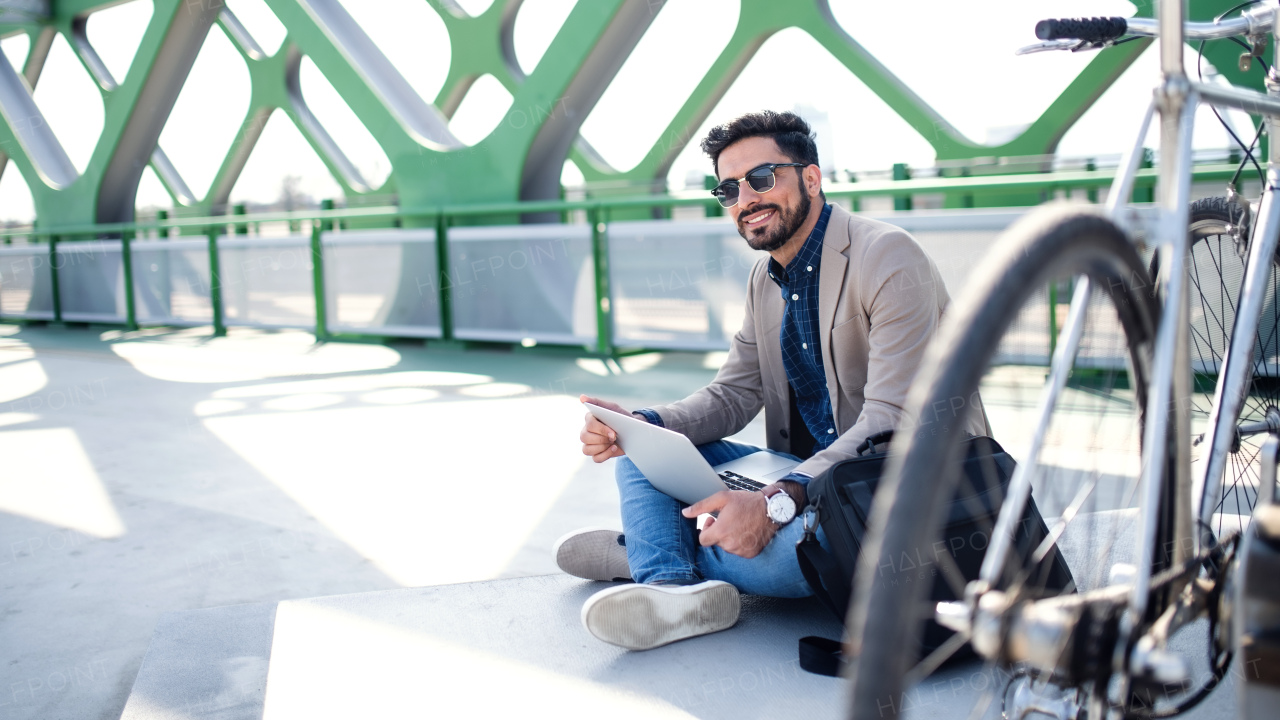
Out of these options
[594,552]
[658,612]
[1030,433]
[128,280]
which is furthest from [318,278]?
[1030,433]

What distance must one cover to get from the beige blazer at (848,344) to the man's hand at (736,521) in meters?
0.16

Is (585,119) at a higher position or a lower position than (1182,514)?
higher

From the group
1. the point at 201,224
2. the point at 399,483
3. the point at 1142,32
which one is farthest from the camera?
the point at 201,224

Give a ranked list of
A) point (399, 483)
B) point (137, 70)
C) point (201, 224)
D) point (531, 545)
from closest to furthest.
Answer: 1. point (531, 545)
2. point (399, 483)
3. point (201, 224)
4. point (137, 70)

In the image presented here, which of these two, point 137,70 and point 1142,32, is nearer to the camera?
point 1142,32

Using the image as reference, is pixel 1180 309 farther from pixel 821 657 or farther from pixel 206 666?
pixel 206 666

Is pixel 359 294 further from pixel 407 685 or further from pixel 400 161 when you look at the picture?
pixel 407 685

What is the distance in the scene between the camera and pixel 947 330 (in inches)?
44.5

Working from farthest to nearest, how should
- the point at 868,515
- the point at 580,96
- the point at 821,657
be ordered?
the point at 580,96 < the point at 821,657 < the point at 868,515

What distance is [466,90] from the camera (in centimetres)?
1390

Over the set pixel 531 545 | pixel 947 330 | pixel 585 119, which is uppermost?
pixel 585 119

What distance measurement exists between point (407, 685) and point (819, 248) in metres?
1.44

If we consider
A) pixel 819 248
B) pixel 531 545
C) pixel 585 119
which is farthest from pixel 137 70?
pixel 819 248

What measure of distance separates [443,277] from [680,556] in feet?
20.3
